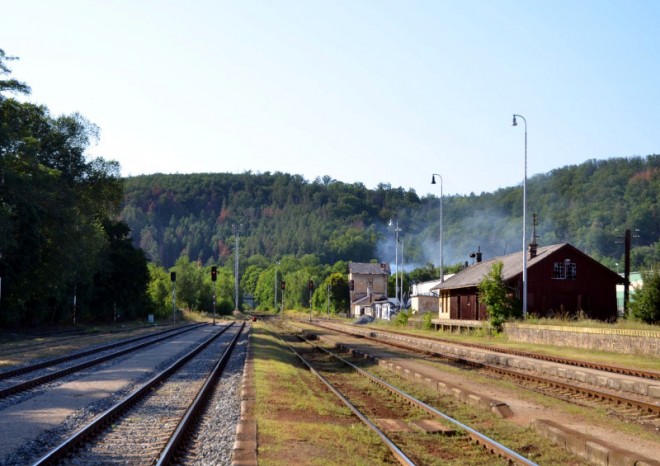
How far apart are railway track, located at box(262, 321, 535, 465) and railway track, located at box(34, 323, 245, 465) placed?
3084 mm

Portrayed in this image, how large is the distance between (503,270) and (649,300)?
49.8 ft


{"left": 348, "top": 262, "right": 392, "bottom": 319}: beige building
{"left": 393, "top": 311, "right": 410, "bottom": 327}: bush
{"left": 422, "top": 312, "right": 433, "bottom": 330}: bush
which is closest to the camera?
{"left": 422, "top": 312, "right": 433, "bottom": 330}: bush

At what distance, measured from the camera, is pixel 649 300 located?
35844mm

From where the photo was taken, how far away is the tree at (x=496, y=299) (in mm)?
40656

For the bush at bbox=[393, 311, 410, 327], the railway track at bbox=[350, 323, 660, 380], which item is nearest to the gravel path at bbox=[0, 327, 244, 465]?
the railway track at bbox=[350, 323, 660, 380]

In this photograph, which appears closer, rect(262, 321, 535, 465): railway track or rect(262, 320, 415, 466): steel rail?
rect(262, 320, 415, 466): steel rail

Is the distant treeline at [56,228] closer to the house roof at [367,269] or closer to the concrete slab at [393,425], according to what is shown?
the concrete slab at [393,425]

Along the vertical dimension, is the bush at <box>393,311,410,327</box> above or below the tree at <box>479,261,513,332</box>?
below

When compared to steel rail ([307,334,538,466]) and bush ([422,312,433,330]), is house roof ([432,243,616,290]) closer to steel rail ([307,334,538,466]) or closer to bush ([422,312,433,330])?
bush ([422,312,433,330])

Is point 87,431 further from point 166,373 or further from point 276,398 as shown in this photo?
point 166,373

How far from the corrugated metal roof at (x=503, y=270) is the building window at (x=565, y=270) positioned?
3.68ft

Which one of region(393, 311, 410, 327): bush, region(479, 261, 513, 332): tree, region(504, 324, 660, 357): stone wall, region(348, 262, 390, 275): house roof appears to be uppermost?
region(348, 262, 390, 275): house roof

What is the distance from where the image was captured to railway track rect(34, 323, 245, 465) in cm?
952

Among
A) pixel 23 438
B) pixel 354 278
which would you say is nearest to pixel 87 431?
pixel 23 438
